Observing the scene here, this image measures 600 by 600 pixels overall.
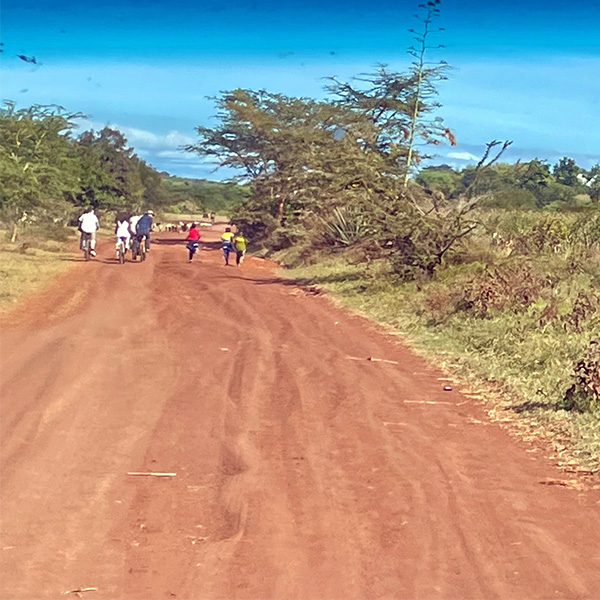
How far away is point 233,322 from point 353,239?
9.56 meters

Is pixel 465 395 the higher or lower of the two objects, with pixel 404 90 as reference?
lower

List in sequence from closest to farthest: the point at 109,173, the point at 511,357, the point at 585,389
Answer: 1. the point at 585,389
2. the point at 511,357
3. the point at 109,173

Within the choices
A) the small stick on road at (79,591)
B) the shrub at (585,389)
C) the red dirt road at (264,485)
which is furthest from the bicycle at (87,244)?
the small stick on road at (79,591)

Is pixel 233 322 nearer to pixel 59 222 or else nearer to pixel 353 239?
pixel 353 239

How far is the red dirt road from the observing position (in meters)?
5.53

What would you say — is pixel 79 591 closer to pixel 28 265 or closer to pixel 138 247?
pixel 28 265

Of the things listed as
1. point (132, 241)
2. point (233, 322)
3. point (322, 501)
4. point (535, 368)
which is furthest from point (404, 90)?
point (322, 501)

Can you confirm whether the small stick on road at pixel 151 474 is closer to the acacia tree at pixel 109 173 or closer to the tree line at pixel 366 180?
the tree line at pixel 366 180

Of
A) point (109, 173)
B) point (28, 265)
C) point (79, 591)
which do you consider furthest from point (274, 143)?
point (79, 591)

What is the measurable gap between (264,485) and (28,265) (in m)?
20.8

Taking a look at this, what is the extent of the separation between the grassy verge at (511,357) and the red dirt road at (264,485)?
1.30ft

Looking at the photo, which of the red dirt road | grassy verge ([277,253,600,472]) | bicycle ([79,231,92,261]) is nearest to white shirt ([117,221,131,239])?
bicycle ([79,231,92,261])

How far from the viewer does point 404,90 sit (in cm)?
3659

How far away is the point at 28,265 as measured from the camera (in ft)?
87.5
